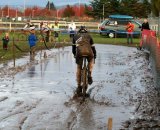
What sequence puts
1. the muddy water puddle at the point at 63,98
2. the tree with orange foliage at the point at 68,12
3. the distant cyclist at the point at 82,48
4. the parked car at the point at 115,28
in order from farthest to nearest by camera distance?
the tree with orange foliage at the point at 68,12, the parked car at the point at 115,28, the distant cyclist at the point at 82,48, the muddy water puddle at the point at 63,98

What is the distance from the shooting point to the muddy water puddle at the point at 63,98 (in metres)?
10.5

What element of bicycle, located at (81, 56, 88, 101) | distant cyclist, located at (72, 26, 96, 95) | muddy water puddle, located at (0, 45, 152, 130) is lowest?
muddy water puddle, located at (0, 45, 152, 130)

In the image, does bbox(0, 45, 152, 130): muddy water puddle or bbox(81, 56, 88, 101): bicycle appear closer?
bbox(0, 45, 152, 130): muddy water puddle

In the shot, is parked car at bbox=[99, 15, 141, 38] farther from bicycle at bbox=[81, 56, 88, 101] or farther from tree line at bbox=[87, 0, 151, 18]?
bicycle at bbox=[81, 56, 88, 101]

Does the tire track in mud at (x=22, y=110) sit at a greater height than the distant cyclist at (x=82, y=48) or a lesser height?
lesser

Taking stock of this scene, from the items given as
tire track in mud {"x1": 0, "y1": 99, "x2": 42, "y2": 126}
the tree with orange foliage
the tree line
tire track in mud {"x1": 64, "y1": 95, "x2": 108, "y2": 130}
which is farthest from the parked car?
the tree with orange foliage

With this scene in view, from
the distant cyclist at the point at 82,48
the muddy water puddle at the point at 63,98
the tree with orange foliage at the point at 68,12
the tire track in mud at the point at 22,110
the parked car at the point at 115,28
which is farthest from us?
the tree with orange foliage at the point at 68,12

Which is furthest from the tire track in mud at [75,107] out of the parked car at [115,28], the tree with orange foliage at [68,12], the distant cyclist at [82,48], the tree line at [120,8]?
the tree with orange foliage at [68,12]

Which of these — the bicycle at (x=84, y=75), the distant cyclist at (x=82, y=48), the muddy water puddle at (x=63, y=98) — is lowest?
the muddy water puddle at (x=63, y=98)

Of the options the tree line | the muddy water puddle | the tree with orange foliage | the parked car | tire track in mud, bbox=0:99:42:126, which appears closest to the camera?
the muddy water puddle

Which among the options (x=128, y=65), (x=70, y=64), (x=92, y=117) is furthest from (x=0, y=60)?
(x=92, y=117)

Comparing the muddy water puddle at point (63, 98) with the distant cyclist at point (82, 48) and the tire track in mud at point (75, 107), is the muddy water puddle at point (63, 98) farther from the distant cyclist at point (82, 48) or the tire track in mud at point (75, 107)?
the distant cyclist at point (82, 48)

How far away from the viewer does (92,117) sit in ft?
36.4

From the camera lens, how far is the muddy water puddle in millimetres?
10500
